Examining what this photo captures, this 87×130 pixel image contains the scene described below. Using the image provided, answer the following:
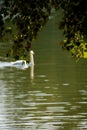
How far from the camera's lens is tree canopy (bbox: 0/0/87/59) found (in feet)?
17.7

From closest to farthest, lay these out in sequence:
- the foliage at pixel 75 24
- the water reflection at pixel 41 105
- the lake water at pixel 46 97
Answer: the foliage at pixel 75 24
the water reflection at pixel 41 105
the lake water at pixel 46 97

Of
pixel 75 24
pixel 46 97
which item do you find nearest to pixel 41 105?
pixel 46 97

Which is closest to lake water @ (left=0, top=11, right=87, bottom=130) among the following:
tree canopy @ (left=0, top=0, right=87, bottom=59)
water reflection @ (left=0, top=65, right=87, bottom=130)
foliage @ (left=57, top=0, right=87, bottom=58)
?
water reflection @ (left=0, top=65, right=87, bottom=130)

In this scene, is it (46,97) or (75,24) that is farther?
(46,97)

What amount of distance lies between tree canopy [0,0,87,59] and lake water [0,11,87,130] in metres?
11.3

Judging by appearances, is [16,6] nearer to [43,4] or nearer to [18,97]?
[43,4]

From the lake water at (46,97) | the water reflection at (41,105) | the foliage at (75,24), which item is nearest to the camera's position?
the foliage at (75,24)

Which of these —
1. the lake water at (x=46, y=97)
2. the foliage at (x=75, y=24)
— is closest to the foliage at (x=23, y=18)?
the foliage at (x=75, y=24)

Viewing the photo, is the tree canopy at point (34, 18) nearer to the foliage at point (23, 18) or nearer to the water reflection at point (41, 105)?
the foliage at point (23, 18)

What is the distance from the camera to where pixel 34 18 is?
555 cm

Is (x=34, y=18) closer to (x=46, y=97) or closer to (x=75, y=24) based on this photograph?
(x=75, y=24)

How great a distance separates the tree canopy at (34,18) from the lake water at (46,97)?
1127cm

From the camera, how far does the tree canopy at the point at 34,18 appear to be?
5.39m

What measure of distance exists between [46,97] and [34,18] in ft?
62.8
